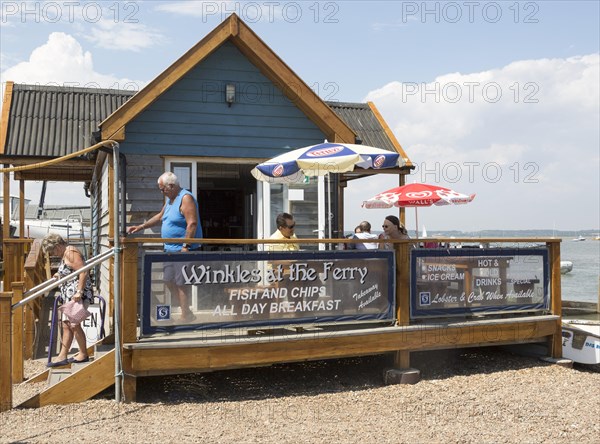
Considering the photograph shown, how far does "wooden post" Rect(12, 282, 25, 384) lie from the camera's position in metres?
7.73

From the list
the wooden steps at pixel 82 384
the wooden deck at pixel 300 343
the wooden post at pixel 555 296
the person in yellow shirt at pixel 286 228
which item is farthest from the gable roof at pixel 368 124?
the wooden steps at pixel 82 384

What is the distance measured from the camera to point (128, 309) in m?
6.36

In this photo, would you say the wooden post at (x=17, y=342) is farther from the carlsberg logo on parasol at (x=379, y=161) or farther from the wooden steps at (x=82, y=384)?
the carlsberg logo on parasol at (x=379, y=161)

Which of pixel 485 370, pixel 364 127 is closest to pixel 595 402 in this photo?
pixel 485 370

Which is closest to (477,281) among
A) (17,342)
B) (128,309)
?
(128,309)

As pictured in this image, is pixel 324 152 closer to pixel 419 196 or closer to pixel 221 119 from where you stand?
pixel 221 119

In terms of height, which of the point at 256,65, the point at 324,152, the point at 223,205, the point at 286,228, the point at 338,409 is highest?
the point at 256,65

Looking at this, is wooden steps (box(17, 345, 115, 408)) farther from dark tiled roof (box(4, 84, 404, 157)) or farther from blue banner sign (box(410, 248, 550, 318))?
dark tiled roof (box(4, 84, 404, 157))

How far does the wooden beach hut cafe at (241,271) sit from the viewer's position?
6.44 metres

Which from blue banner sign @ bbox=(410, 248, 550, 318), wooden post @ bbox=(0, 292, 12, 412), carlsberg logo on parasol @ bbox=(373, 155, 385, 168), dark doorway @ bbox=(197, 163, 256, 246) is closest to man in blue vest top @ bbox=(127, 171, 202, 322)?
wooden post @ bbox=(0, 292, 12, 412)

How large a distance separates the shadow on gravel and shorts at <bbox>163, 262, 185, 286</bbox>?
126 cm

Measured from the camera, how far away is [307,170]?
328 inches

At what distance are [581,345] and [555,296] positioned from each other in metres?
0.72

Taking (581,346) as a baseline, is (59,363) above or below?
above
